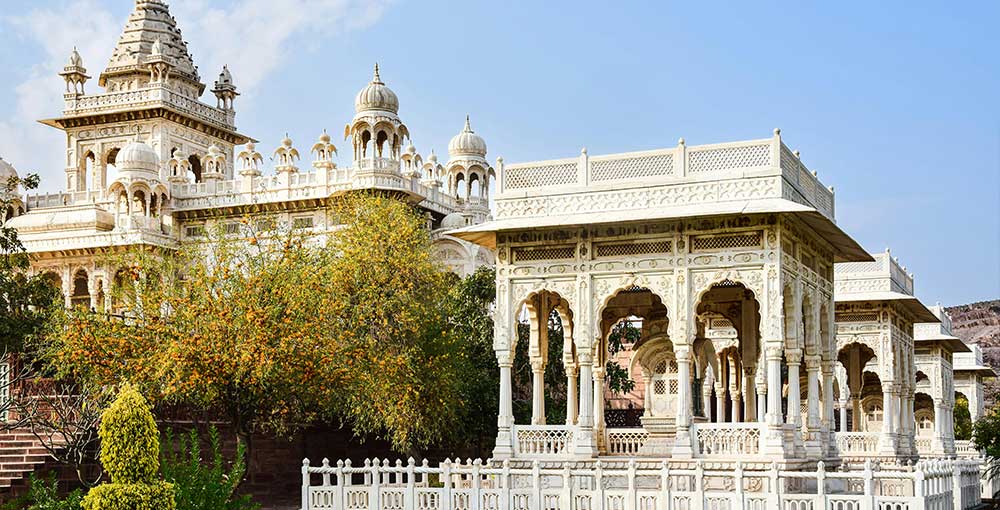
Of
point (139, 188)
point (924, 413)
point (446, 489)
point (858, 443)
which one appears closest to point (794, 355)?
point (446, 489)

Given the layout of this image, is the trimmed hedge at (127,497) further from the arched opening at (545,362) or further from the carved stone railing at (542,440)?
the arched opening at (545,362)

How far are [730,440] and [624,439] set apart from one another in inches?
141

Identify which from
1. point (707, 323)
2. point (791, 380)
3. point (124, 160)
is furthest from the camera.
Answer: point (124, 160)

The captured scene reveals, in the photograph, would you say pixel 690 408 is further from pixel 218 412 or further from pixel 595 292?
pixel 218 412

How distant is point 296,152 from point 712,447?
101 ft

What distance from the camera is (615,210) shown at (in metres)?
21.4

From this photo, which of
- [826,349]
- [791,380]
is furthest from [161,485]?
[826,349]

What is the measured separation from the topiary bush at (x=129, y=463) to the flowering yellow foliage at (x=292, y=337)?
604 cm

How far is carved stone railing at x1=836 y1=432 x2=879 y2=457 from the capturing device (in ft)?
101

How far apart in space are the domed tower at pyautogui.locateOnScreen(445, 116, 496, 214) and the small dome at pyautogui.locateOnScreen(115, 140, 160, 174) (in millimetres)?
10958

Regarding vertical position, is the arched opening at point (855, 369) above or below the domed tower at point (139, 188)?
below

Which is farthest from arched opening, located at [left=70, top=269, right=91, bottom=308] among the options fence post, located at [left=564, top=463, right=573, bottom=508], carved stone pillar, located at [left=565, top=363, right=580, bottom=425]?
fence post, located at [left=564, top=463, right=573, bottom=508]

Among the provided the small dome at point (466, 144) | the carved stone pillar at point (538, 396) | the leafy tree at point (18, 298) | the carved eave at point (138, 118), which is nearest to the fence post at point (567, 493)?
the carved stone pillar at point (538, 396)

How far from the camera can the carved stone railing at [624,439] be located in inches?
930
